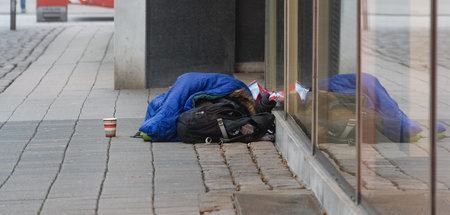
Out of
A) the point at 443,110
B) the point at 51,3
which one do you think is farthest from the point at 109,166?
the point at 51,3

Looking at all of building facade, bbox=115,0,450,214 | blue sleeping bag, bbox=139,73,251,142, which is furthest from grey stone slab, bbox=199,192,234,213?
blue sleeping bag, bbox=139,73,251,142

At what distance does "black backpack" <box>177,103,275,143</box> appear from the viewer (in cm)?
672

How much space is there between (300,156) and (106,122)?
2188 millimetres

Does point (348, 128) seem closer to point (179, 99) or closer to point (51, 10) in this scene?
point (179, 99)

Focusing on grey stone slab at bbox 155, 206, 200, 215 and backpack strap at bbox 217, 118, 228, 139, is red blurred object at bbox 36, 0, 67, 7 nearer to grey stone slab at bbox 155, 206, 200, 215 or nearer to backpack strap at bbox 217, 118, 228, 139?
backpack strap at bbox 217, 118, 228, 139

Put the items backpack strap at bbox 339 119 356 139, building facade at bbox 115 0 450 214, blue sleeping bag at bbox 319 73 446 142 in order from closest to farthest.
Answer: building facade at bbox 115 0 450 214, blue sleeping bag at bbox 319 73 446 142, backpack strap at bbox 339 119 356 139

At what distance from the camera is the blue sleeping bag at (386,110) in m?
3.25

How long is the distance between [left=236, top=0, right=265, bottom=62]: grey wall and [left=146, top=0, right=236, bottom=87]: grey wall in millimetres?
411

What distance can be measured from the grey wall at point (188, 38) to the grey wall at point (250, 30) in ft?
1.35

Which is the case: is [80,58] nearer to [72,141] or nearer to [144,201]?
[72,141]

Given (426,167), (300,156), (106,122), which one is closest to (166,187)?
(300,156)

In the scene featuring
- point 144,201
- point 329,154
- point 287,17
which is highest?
point 287,17

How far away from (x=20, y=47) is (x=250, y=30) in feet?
19.7

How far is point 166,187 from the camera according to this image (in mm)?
5309
